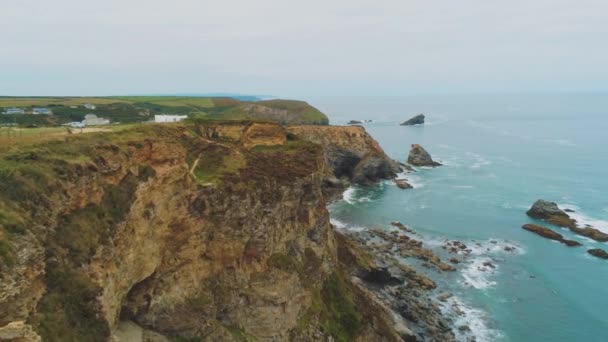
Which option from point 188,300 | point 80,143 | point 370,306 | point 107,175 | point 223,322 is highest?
point 80,143

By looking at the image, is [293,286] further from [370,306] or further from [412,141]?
[412,141]

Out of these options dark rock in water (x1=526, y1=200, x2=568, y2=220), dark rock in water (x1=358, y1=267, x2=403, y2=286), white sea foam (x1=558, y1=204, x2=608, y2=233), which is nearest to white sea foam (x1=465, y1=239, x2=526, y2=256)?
dark rock in water (x1=526, y1=200, x2=568, y2=220)

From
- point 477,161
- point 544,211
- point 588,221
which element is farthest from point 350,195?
point 477,161

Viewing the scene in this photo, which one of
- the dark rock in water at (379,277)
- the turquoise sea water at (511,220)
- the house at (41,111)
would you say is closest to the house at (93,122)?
the house at (41,111)

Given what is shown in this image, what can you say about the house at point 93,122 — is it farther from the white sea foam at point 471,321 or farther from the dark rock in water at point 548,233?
the dark rock in water at point 548,233

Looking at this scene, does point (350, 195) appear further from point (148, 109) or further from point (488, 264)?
point (148, 109)

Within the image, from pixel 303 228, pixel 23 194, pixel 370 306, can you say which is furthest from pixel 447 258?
pixel 23 194

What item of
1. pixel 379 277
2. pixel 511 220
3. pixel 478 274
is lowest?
pixel 478 274

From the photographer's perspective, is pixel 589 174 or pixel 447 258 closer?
pixel 447 258
